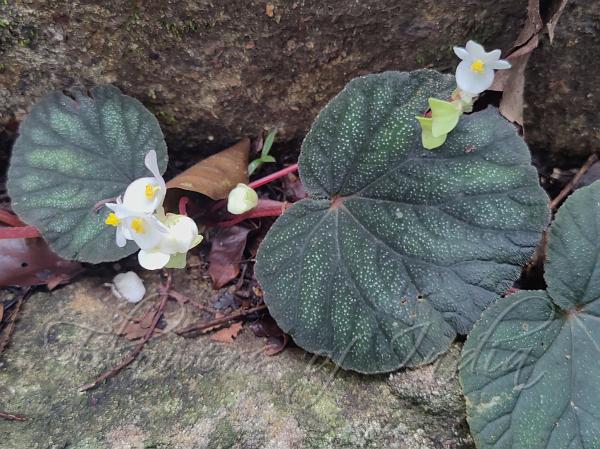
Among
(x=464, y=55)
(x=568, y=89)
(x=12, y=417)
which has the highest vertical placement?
(x=464, y=55)

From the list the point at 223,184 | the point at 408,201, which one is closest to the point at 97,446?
the point at 223,184

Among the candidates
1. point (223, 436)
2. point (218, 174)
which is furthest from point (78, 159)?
point (223, 436)

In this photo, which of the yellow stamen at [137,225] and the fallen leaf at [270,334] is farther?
the fallen leaf at [270,334]

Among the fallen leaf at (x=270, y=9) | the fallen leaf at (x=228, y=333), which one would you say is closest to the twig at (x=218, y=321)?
the fallen leaf at (x=228, y=333)

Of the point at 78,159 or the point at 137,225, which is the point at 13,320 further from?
the point at 137,225

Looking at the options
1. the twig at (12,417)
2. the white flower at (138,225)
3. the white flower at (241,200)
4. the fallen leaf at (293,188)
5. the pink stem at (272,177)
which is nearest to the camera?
the white flower at (138,225)

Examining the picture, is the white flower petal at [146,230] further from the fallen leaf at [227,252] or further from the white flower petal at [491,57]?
the white flower petal at [491,57]

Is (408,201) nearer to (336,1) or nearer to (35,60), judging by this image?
(336,1)
